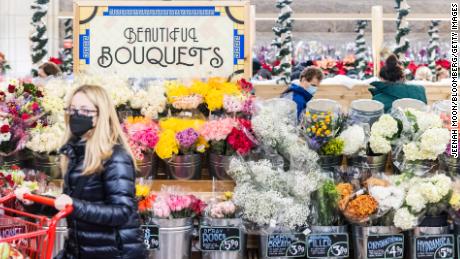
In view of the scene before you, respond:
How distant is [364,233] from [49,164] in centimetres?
153

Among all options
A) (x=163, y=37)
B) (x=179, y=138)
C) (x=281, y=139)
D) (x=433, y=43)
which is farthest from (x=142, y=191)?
(x=433, y=43)

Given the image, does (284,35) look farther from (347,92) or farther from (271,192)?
(271,192)

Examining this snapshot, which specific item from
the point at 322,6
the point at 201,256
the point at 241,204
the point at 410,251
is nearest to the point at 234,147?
the point at 241,204

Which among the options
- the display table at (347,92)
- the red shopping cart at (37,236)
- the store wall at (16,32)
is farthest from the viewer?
the store wall at (16,32)

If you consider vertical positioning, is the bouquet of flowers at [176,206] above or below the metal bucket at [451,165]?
below

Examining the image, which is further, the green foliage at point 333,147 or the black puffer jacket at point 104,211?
the green foliage at point 333,147

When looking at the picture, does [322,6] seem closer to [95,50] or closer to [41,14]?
[41,14]

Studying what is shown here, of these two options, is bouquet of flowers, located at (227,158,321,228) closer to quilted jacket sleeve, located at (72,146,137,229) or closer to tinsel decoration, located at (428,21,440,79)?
quilted jacket sleeve, located at (72,146,137,229)

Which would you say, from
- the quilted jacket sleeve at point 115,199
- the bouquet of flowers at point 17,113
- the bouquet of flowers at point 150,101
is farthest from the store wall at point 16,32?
the quilted jacket sleeve at point 115,199

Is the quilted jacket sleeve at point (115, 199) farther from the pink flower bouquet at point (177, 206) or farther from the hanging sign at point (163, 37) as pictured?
the hanging sign at point (163, 37)

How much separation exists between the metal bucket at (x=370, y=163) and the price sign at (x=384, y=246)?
0.37m

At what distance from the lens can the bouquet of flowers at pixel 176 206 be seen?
9.74ft

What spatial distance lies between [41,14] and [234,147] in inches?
192

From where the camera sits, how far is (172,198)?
A: 9.81 ft
